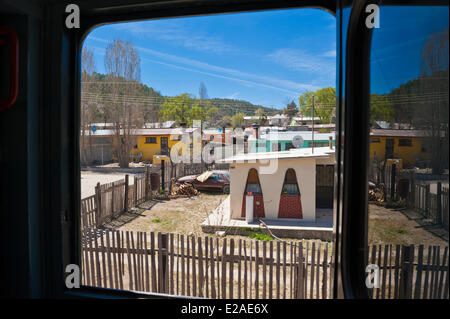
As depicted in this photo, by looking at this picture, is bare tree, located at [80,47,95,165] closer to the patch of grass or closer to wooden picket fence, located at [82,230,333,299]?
wooden picket fence, located at [82,230,333,299]

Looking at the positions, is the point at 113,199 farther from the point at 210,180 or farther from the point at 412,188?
the point at 412,188

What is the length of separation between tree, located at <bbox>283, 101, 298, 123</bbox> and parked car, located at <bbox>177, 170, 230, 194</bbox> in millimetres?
443

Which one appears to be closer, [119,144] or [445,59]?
[445,59]

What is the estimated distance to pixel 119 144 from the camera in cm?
134

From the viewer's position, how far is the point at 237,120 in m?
1.38

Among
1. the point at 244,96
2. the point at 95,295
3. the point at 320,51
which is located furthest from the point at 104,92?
the point at 320,51

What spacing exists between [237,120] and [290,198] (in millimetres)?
516

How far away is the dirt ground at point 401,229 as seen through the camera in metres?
0.49

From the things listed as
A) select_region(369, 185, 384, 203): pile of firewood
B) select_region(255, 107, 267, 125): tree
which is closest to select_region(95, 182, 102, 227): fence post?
select_region(255, 107, 267, 125): tree

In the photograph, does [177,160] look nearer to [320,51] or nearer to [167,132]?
[167,132]

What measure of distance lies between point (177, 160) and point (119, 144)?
11.9 inches

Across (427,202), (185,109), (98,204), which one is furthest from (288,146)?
(98,204)

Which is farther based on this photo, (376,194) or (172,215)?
(172,215)

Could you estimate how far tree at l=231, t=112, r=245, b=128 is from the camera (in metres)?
1.37
